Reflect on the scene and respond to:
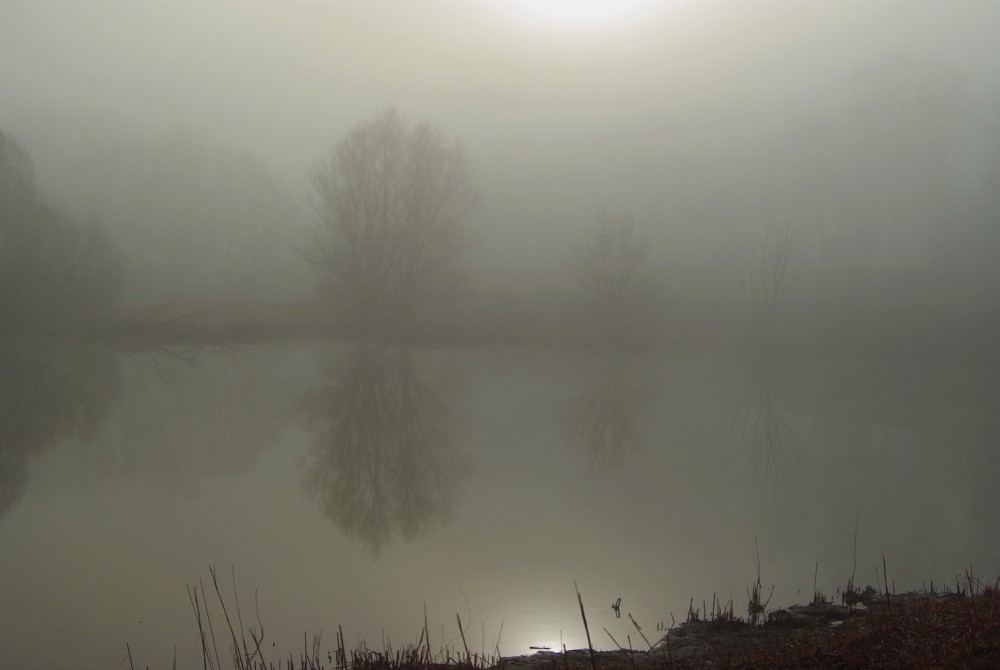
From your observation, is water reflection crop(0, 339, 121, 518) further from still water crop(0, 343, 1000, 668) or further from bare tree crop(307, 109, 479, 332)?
bare tree crop(307, 109, 479, 332)

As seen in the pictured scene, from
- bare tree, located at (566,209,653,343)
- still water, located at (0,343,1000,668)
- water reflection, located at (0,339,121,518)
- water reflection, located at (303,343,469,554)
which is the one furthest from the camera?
bare tree, located at (566,209,653,343)

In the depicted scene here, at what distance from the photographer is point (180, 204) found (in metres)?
18.8

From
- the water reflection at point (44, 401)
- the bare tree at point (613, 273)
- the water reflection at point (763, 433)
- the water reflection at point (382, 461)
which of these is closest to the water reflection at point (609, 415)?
the water reflection at point (763, 433)

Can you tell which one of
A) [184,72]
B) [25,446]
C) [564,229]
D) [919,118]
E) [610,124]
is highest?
[184,72]

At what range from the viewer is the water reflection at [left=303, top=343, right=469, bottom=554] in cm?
381

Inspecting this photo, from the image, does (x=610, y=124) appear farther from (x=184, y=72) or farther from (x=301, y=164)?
(x=184, y=72)

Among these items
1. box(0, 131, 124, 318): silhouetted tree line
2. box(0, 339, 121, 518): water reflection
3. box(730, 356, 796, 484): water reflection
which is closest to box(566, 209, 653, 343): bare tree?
box(730, 356, 796, 484): water reflection

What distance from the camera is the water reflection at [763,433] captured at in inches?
216

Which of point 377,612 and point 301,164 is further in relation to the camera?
point 301,164

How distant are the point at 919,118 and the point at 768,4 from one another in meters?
5.17

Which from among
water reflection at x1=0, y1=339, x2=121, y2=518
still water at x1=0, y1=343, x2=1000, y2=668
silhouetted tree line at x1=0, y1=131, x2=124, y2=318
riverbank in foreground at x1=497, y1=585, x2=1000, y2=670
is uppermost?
silhouetted tree line at x1=0, y1=131, x2=124, y2=318

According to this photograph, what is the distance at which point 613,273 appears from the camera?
19.4 m

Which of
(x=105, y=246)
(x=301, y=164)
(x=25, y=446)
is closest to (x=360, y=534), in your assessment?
(x=25, y=446)

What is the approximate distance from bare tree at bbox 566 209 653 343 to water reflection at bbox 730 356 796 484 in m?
8.31
